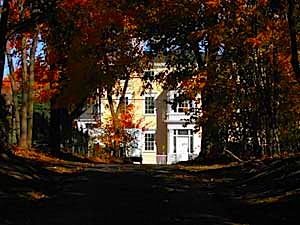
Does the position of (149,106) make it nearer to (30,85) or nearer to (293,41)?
(30,85)

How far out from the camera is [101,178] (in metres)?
22.2

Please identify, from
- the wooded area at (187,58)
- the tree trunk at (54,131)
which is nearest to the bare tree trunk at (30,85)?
the wooded area at (187,58)

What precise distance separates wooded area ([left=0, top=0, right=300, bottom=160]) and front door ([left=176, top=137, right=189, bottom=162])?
99.0 feet

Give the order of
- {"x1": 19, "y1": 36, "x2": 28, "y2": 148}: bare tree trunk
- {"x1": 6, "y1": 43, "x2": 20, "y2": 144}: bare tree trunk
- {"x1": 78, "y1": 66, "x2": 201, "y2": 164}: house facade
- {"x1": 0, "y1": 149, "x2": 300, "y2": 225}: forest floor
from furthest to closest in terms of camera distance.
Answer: {"x1": 78, "y1": 66, "x2": 201, "y2": 164}: house facade < {"x1": 6, "y1": 43, "x2": 20, "y2": 144}: bare tree trunk < {"x1": 19, "y1": 36, "x2": 28, "y2": 148}: bare tree trunk < {"x1": 0, "y1": 149, "x2": 300, "y2": 225}: forest floor

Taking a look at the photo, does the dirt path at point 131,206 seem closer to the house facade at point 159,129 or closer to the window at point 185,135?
the house facade at point 159,129

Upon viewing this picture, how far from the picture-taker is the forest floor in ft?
43.9

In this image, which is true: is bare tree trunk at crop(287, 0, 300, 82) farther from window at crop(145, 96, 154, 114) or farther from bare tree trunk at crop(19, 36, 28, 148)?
window at crop(145, 96, 154, 114)

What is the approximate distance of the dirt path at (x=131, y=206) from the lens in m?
13.1


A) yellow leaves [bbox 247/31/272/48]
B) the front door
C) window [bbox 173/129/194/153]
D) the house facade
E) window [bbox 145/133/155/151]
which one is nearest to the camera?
yellow leaves [bbox 247/31/272/48]

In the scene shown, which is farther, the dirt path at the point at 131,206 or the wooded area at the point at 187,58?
the wooded area at the point at 187,58

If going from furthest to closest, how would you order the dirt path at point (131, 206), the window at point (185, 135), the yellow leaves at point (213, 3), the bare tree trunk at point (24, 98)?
the window at point (185, 135)
the bare tree trunk at point (24, 98)
the yellow leaves at point (213, 3)
the dirt path at point (131, 206)

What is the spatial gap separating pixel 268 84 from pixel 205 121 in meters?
4.20

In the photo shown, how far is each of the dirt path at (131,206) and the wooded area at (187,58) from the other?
4750mm

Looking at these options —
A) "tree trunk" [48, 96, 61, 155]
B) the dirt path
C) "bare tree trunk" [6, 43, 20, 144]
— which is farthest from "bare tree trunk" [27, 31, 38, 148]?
the dirt path
